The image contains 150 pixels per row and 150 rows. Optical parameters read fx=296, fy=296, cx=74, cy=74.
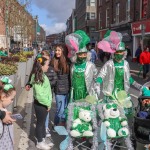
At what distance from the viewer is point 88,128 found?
441 cm

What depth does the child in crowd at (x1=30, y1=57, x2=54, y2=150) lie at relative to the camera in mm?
4707

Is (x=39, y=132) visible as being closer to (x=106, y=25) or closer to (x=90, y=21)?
(x=106, y=25)

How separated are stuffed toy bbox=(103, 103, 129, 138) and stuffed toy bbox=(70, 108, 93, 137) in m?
0.25

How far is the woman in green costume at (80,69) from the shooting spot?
→ 5.05 metres

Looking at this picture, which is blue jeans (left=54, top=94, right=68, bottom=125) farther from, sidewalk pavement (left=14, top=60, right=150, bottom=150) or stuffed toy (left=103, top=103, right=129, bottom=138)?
stuffed toy (left=103, top=103, right=129, bottom=138)

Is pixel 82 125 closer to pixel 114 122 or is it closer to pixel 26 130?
pixel 114 122

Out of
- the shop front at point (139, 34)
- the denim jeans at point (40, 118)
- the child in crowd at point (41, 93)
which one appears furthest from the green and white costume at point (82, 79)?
the shop front at point (139, 34)

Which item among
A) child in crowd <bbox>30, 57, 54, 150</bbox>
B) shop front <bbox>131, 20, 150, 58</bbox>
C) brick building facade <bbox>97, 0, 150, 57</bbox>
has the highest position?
brick building facade <bbox>97, 0, 150, 57</bbox>

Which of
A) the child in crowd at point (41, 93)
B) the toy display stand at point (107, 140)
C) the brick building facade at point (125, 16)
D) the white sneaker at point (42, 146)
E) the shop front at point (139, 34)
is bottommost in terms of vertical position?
the white sneaker at point (42, 146)

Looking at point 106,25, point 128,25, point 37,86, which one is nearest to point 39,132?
point 37,86

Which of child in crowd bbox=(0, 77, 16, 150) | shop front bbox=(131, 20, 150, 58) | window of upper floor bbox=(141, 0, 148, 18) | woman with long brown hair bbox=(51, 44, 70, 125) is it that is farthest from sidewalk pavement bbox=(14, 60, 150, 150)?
window of upper floor bbox=(141, 0, 148, 18)

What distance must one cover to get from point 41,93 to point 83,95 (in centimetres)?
83

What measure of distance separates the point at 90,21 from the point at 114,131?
67572 millimetres

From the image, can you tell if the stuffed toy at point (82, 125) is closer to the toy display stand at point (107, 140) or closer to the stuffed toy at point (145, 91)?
the toy display stand at point (107, 140)
